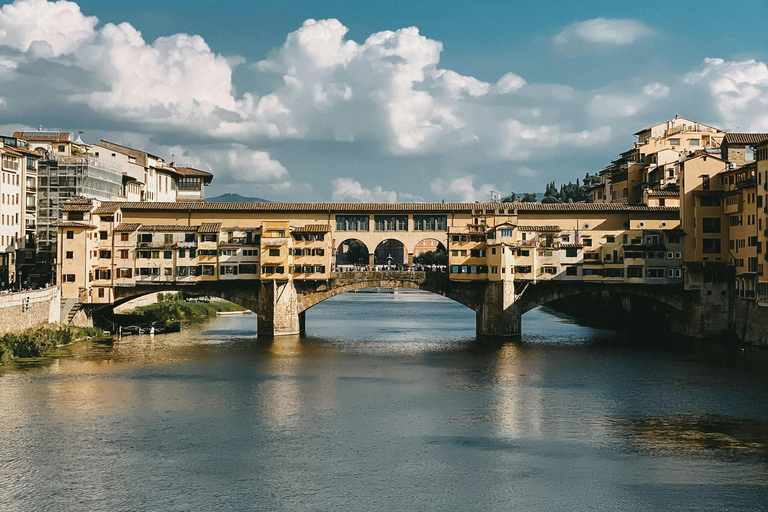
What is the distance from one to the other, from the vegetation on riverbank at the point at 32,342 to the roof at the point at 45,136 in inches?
1408

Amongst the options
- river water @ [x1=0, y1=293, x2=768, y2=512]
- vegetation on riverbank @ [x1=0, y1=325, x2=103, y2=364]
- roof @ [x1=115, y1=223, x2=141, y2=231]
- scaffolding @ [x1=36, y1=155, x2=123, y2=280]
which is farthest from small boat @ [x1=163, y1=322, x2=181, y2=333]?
scaffolding @ [x1=36, y1=155, x2=123, y2=280]

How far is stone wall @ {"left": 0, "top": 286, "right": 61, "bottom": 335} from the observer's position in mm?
58031

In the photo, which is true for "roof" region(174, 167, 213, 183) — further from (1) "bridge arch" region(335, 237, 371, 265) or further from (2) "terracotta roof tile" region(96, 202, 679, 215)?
(1) "bridge arch" region(335, 237, 371, 265)

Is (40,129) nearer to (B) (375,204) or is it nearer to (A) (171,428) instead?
(B) (375,204)

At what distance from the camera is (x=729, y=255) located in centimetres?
6825

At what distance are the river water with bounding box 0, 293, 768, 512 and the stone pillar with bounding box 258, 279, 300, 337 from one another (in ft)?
16.9

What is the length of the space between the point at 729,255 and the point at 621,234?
847 cm

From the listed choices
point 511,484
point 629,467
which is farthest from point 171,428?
point 629,467

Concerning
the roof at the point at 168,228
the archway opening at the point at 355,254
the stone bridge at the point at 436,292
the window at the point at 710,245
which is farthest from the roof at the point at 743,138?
the archway opening at the point at 355,254

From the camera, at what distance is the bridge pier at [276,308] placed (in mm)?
69875

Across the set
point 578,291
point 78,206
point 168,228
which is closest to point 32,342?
point 78,206

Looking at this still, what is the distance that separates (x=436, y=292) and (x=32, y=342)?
31.3 metres

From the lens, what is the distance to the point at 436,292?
71.4 m

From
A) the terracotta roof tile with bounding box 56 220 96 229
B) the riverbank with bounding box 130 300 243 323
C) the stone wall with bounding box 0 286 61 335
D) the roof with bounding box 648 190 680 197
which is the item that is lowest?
the riverbank with bounding box 130 300 243 323
